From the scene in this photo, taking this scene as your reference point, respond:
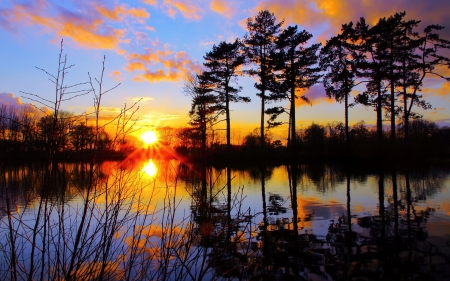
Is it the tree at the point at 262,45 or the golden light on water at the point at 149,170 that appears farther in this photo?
the tree at the point at 262,45

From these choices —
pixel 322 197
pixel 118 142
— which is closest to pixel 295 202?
pixel 322 197

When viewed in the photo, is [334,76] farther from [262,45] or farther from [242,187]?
[242,187]

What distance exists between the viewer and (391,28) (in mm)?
27141

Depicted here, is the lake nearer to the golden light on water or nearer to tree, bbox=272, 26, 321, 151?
the golden light on water

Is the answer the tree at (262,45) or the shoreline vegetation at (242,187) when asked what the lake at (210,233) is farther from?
the tree at (262,45)

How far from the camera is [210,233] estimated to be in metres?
3.89

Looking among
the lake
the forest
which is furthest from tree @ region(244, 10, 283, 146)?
the lake

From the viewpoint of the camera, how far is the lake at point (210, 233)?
2842mm

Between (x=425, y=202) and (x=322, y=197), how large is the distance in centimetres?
327

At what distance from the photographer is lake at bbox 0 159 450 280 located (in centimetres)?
284

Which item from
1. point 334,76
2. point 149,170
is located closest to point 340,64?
point 334,76

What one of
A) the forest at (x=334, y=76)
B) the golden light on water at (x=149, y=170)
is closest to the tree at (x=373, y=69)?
the forest at (x=334, y=76)

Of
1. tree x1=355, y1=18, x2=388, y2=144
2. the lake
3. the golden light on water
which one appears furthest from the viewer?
tree x1=355, y1=18, x2=388, y2=144

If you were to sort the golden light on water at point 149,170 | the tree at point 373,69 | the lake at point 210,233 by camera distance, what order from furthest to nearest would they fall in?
the tree at point 373,69 < the golden light on water at point 149,170 < the lake at point 210,233
